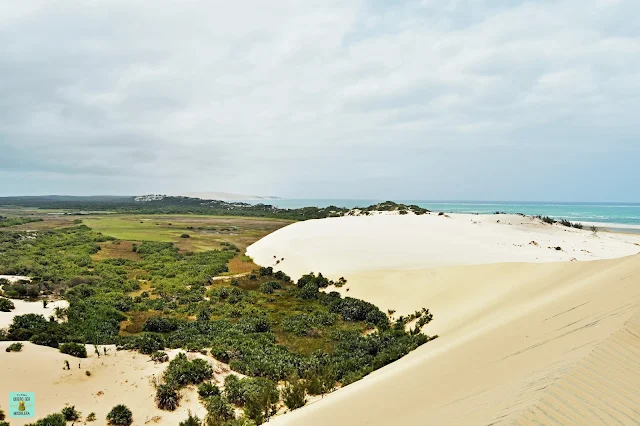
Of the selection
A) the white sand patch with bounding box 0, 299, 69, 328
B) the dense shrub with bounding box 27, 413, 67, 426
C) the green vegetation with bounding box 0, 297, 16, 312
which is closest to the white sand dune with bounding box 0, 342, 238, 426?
the dense shrub with bounding box 27, 413, 67, 426

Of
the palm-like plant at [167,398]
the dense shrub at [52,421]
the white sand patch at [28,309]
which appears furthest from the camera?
the white sand patch at [28,309]

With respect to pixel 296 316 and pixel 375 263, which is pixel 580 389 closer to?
pixel 296 316

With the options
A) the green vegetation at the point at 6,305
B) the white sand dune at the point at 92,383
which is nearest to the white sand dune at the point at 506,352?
the white sand dune at the point at 92,383

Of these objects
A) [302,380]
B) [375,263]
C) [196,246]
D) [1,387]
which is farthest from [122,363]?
[196,246]

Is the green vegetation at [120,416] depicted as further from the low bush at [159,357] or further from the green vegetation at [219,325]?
the low bush at [159,357]

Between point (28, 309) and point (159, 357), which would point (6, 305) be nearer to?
point (28, 309)
